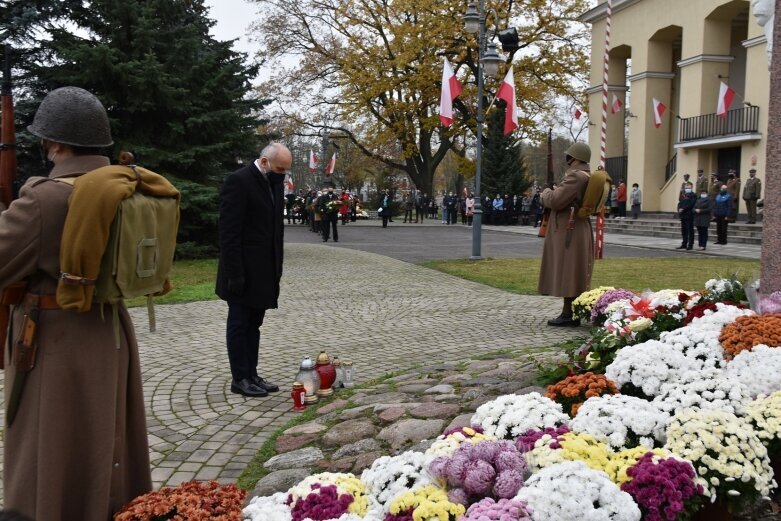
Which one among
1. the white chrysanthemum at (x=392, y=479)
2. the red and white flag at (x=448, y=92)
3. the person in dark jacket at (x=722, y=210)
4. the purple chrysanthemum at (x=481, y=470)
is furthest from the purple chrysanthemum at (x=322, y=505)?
the person in dark jacket at (x=722, y=210)

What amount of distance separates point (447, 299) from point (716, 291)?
5.26m

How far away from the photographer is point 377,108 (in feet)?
133

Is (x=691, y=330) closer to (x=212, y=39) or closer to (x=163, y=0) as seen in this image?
(x=163, y=0)

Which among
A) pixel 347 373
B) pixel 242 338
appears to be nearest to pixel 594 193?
pixel 347 373

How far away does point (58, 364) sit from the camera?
267cm

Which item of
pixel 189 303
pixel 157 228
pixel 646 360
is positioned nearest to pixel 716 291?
pixel 646 360

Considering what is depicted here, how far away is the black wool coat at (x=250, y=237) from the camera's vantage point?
17.3 feet

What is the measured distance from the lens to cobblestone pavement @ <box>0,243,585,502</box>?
15.4ft

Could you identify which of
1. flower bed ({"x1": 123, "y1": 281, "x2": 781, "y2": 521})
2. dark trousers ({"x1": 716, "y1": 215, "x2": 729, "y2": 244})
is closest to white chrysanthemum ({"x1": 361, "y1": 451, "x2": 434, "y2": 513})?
flower bed ({"x1": 123, "y1": 281, "x2": 781, "y2": 521})

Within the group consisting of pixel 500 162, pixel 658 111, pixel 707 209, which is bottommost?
pixel 707 209

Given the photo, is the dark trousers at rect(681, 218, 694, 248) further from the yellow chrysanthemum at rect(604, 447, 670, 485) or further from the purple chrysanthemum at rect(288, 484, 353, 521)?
the purple chrysanthemum at rect(288, 484, 353, 521)

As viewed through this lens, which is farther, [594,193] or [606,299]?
[594,193]

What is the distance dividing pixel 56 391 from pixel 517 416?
2.03 meters

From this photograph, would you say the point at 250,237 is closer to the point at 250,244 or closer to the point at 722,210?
the point at 250,244
